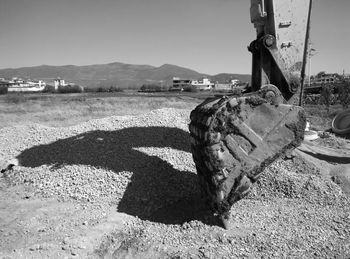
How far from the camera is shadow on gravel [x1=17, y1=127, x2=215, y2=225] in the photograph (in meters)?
5.83

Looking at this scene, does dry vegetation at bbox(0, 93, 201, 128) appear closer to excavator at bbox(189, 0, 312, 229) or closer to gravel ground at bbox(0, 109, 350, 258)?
gravel ground at bbox(0, 109, 350, 258)

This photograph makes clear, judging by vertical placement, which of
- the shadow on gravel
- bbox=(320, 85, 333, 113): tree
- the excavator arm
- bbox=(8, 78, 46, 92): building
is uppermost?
the excavator arm

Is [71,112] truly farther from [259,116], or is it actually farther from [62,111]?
[259,116]

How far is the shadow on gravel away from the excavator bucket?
32.4 inches

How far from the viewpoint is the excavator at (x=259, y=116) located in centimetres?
476

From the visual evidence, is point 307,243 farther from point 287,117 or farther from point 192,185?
point 192,185

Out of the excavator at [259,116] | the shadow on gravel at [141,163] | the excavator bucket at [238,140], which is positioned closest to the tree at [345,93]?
the shadow on gravel at [141,163]

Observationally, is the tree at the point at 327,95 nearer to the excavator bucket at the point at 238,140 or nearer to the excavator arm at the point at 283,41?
the excavator arm at the point at 283,41

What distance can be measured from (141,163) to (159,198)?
912 millimetres

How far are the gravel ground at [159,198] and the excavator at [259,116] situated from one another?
608mm

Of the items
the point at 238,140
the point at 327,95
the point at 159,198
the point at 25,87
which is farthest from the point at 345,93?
the point at 25,87

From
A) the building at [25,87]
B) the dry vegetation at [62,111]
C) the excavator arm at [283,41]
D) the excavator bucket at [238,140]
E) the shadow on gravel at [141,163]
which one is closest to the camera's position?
the excavator bucket at [238,140]

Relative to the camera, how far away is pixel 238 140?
15.9 ft

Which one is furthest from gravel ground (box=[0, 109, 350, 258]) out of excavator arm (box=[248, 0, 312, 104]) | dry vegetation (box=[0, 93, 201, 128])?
dry vegetation (box=[0, 93, 201, 128])
